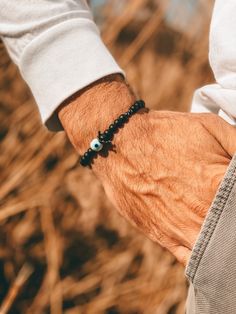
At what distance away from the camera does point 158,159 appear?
73cm

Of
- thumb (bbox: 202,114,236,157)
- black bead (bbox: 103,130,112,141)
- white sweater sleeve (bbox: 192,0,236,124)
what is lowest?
thumb (bbox: 202,114,236,157)

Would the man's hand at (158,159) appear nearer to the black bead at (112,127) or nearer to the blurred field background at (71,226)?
the black bead at (112,127)

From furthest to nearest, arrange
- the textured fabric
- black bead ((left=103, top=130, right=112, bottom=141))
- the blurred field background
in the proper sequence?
1. the blurred field background
2. black bead ((left=103, top=130, right=112, bottom=141))
3. the textured fabric

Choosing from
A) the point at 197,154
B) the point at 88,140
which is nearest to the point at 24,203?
the point at 88,140

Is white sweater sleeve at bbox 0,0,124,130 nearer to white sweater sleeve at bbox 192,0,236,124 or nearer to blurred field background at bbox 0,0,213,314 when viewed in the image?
white sweater sleeve at bbox 192,0,236,124

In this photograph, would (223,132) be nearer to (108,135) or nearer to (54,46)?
(108,135)

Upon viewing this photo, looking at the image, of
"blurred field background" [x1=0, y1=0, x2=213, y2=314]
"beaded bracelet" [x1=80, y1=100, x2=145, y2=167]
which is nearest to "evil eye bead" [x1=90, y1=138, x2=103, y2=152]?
"beaded bracelet" [x1=80, y1=100, x2=145, y2=167]

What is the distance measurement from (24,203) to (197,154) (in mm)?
844

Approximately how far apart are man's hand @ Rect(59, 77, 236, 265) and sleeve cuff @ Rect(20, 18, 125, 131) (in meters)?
0.02

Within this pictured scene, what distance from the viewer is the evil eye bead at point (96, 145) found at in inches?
29.4

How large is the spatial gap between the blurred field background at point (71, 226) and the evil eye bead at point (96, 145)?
705 mm

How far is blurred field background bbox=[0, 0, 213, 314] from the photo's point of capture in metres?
1.49

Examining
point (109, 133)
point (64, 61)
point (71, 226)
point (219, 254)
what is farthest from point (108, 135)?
point (71, 226)

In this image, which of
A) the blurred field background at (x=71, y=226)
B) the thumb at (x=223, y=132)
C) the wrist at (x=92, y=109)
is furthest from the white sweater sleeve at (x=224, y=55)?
the blurred field background at (x=71, y=226)
